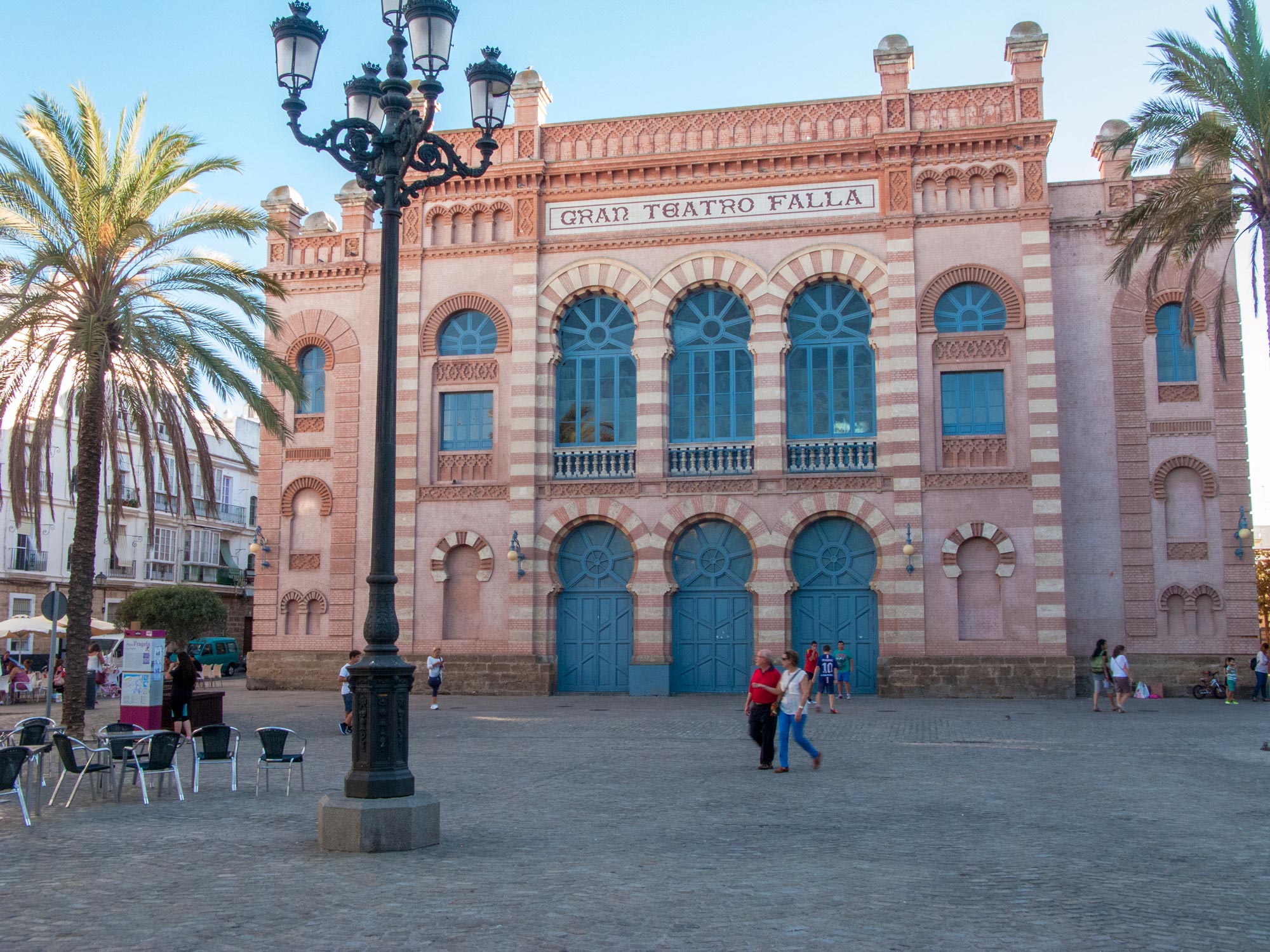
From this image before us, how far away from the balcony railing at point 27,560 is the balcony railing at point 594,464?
23969 millimetres

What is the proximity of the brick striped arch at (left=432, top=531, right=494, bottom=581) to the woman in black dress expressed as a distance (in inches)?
432

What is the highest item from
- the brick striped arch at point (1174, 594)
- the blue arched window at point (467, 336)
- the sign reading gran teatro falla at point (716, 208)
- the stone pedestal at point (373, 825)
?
the sign reading gran teatro falla at point (716, 208)

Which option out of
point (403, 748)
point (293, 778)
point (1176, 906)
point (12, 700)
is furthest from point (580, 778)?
point (12, 700)

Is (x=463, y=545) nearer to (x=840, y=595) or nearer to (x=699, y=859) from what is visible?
(x=840, y=595)

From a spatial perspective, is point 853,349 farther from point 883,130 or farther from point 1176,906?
point 1176,906

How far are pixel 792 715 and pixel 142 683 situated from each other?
9.56 m

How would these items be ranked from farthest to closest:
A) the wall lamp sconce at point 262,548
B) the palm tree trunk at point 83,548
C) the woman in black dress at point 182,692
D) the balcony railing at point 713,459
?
the wall lamp sconce at point 262,548, the balcony railing at point 713,459, the palm tree trunk at point 83,548, the woman in black dress at point 182,692

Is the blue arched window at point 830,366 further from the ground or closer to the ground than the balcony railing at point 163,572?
further from the ground

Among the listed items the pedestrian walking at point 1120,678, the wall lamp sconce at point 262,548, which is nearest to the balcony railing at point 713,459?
the pedestrian walking at point 1120,678

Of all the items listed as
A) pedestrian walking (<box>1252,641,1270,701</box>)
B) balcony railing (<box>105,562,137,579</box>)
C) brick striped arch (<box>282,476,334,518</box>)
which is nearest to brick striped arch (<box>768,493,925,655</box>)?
pedestrian walking (<box>1252,641,1270,701</box>)

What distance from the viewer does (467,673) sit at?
2709 centimetres

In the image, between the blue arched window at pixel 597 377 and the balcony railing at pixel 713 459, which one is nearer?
the balcony railing at pixel 713 459

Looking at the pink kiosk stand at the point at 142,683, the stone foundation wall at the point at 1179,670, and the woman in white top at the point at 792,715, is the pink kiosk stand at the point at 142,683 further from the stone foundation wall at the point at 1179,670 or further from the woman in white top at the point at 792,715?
the stone foundation wall at the point at 1179,670

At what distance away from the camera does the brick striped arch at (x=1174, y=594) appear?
25.5m
